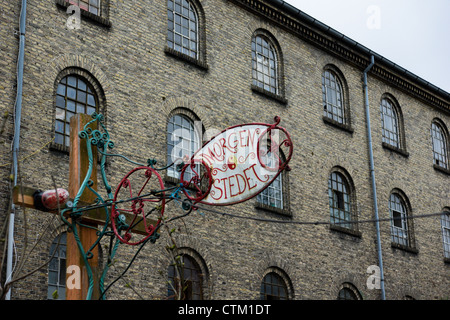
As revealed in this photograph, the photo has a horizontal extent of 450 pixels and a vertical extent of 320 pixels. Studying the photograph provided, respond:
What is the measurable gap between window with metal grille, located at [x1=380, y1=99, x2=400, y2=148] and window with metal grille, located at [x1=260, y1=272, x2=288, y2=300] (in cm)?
737

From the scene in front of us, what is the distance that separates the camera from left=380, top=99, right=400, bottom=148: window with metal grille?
23812 mm

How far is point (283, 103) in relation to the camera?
20.0 meters

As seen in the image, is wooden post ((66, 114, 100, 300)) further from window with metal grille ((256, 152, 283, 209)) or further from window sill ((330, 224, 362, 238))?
window sill ((330, 224, 362, 238))

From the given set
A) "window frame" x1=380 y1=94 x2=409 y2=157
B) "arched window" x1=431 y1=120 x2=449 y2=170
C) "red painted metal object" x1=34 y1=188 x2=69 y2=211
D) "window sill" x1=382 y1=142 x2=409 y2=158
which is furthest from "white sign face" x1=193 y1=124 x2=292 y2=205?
"arched window" x1=431 y1=120 x2=449 y2=170

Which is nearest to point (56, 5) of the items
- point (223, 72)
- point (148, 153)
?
point (148, 153)

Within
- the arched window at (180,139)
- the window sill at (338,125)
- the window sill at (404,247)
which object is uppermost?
the window sill at (338,125)

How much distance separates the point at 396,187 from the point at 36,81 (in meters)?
12.8

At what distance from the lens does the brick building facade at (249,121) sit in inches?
575

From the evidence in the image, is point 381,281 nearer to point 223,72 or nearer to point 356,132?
point 356,132

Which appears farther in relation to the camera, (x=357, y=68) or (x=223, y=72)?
(x=357, y=68)

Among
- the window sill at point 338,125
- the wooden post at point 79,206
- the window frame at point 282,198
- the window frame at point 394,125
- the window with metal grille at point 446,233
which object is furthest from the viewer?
the window with metal grille at point 446,233

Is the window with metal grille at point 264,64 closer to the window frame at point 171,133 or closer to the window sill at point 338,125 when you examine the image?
the window sill at point 338,125

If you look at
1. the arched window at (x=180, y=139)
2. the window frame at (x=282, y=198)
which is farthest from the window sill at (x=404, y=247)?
the arched window at (x=180, y=139)

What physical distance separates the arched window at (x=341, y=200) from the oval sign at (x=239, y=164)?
11.7 m
